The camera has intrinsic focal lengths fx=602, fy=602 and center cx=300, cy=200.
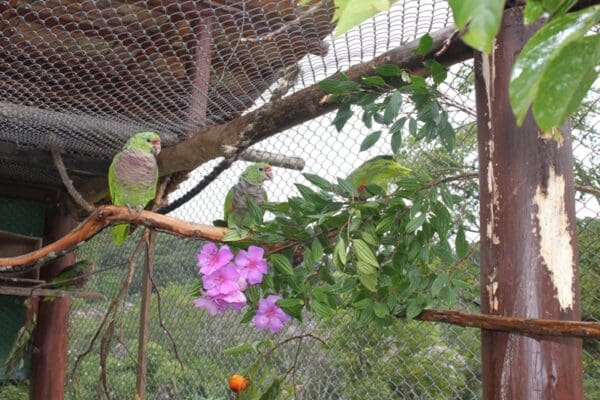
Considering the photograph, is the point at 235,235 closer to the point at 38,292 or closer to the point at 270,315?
the point at 270,315

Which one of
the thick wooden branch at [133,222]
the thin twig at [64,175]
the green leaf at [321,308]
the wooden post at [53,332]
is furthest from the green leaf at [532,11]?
the wooden post at [53,332]

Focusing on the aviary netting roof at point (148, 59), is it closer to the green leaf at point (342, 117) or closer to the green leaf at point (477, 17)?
the green leaf at point (342, 117)

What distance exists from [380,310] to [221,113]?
112 centimetres

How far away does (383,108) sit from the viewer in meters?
1.17

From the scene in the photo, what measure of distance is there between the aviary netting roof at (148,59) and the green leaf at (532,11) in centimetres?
94

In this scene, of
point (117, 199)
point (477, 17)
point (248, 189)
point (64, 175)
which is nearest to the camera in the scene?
point (477, 17)

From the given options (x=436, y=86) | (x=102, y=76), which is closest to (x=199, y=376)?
(x=102, y=76)

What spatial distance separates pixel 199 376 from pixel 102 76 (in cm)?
106

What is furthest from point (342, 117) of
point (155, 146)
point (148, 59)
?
point (155, 146)

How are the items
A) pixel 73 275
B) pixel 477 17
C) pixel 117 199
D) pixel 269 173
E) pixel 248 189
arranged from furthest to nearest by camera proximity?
pixel 73 275 → pixel 117 199 → pixel 269 173 → pixel 248 189 → pixel 477 17

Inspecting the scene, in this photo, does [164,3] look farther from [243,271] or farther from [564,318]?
[564,318]

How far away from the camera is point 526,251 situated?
0.83 meters

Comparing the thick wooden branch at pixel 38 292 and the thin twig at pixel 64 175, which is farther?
the thick wooden branch at pixel 38 292

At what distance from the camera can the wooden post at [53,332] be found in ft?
9.06
